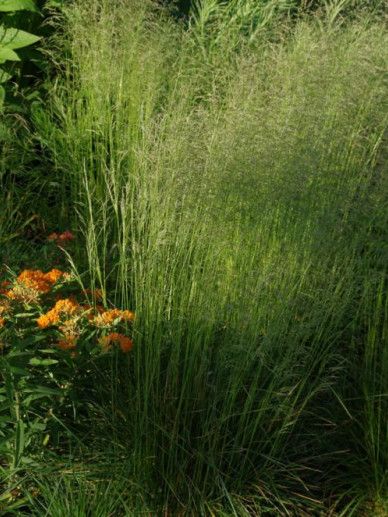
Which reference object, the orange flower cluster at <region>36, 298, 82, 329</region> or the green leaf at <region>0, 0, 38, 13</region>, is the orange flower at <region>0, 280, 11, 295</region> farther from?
the green leaf at <region>0, 0, 38, 13</region>

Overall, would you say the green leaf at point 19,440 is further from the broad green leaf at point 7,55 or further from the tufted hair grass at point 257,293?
the broad green leaf at point 7,55

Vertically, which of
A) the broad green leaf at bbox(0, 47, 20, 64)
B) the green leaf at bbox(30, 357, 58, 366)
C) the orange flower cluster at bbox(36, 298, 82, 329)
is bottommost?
the green leaf at bbox(30, 357, 58, 366)

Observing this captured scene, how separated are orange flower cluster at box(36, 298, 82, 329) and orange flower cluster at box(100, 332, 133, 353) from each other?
0.45ft

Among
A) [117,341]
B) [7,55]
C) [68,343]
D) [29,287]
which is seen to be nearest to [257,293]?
[117,341]

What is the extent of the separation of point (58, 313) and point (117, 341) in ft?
0.66

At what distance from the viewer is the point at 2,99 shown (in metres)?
4.51

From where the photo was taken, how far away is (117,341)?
2727 mm

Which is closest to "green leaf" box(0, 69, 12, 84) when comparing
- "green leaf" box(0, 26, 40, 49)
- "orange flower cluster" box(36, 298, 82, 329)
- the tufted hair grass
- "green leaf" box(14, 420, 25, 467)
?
"green leaf" box(0, 26, 40, 49)

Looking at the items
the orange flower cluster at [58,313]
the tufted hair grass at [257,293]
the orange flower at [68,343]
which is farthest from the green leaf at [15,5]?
the orange flower at [68,343]

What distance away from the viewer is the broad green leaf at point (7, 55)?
4477 millimetres

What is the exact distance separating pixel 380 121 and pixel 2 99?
2122 mm

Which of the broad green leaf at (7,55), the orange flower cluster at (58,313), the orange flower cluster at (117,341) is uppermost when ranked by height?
the broad green leaf at (7,55)

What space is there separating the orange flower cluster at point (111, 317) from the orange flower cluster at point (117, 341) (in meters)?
0.07

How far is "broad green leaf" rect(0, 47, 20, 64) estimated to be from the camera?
448cm
